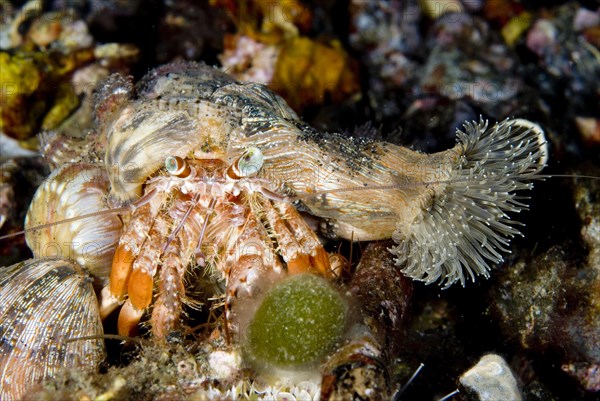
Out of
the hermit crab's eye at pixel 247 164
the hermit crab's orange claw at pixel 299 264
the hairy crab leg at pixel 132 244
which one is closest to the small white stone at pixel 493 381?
the hermit crab's orange claw at pixel 299 264

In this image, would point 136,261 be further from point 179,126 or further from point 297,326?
point 297,326

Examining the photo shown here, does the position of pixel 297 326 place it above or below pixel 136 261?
above

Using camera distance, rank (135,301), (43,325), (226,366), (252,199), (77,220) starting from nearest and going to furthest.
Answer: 1. (226,366)
2. (43,325)
3. (135,301)
4. (252,199)
5. (77,220)

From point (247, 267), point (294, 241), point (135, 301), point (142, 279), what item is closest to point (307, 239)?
point (294, 241)

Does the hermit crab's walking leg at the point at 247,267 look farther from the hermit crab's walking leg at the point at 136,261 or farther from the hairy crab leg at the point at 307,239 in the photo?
the hermit crab's walking leg at the point at 136,261

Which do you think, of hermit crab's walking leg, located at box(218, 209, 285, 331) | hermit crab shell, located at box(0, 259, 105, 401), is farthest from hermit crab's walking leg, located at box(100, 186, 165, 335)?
hermit crab's walking leg, located at box(218, 209, 285, 331)

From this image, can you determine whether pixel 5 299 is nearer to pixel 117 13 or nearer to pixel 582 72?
pixel 117 13
